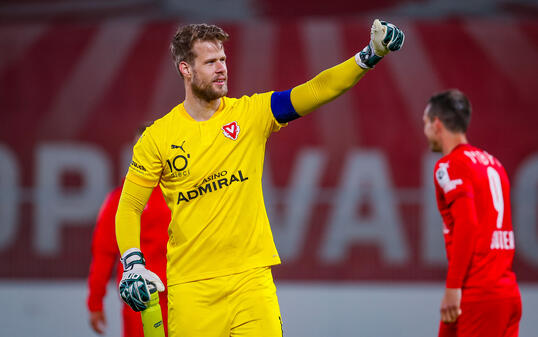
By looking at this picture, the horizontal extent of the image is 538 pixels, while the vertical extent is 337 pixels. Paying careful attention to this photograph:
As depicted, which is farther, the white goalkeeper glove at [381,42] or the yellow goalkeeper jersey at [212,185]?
the yellow goalkeeper jersey at [212,185]

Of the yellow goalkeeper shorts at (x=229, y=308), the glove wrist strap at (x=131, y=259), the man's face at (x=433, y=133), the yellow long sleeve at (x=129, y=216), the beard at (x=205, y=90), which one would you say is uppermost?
the beard at (x=205, y=90)

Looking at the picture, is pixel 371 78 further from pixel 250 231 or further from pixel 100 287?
pixel 250 231

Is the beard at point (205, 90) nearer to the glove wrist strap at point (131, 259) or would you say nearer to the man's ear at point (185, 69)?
the man's ear at point (185, 69)

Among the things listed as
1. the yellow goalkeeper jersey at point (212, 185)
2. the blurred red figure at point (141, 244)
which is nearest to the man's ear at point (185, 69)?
the yellow goalkeeper jersey at point (212, 185)

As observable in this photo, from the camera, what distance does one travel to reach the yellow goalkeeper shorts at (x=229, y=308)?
3277 millimetres

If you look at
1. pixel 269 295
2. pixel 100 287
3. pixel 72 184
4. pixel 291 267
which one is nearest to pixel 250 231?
pixel 269 295

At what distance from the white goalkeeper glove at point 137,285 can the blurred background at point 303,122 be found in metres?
→ 5.07

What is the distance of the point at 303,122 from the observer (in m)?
8.56

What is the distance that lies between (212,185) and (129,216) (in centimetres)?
42

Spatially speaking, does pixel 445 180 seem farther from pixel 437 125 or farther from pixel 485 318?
pixel 485 318

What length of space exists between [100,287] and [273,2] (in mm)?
4980

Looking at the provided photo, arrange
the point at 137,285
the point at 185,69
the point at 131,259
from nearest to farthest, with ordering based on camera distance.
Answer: the point at 137,285 < the point at 131,259 < the point at 185,69

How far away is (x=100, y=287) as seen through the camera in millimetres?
4734

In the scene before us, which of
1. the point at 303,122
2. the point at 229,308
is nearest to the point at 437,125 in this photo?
the point at 229,308
